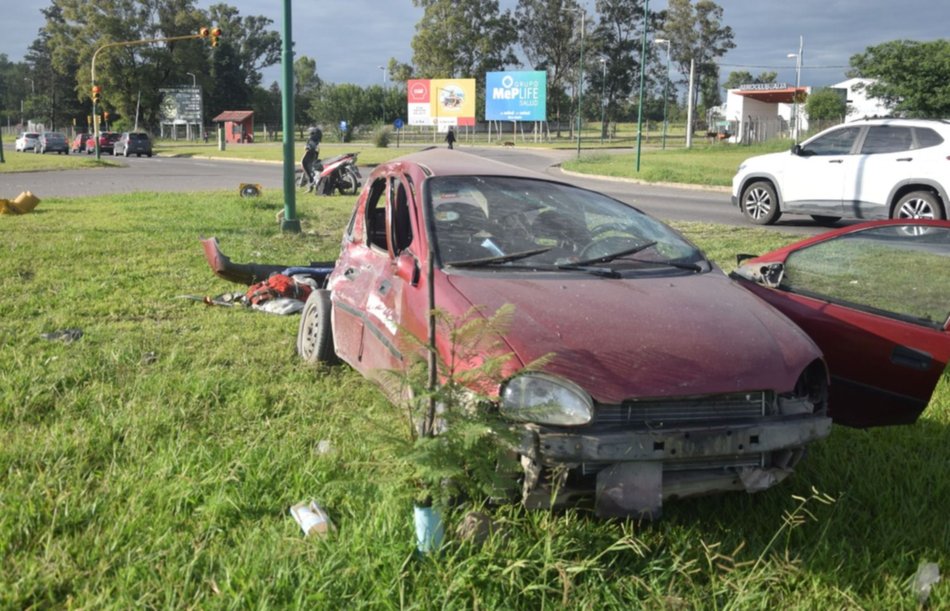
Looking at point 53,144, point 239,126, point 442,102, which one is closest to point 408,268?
point 53,144

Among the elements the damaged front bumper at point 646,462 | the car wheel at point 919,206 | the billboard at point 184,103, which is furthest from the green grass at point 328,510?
the billboard at point 184,103

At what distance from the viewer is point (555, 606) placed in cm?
283

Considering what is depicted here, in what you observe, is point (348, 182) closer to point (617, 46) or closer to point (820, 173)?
point (820, 173)

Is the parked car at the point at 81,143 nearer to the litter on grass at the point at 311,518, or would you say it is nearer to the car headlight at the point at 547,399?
the litter on grass at the point at 311,518

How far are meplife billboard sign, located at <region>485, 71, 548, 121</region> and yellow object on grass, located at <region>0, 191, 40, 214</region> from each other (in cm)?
5272

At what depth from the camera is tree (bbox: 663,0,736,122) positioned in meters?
82.1

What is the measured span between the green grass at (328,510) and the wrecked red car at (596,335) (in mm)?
264

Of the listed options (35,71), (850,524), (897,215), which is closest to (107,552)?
(850,524)

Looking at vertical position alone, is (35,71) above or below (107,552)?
above

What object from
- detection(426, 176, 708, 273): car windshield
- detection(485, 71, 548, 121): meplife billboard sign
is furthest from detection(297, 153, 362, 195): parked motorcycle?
detection(485, 71, 548, 121): meplife billboard sign

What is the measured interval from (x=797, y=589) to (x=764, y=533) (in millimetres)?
442

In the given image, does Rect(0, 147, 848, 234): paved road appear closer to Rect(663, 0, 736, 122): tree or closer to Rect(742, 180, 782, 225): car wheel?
Rect(742, 180, 782, 225): car wheel

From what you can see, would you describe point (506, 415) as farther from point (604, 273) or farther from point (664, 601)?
point (604, 273)

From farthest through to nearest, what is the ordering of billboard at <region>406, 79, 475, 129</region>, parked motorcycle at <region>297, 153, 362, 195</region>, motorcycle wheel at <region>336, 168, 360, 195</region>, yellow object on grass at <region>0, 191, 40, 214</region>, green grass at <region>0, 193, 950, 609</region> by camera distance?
billboard at <region>406, 79, 475, 129</region>
motorcycle wheel at <region>336, 168, 360, 195</region>
parked motorcycle at <region>297, 153, 362, 195</region>
yellow object on grass at <region>0, 191, 40, 214</region>
green grass at <region>0, 193, 950, 609</region>
